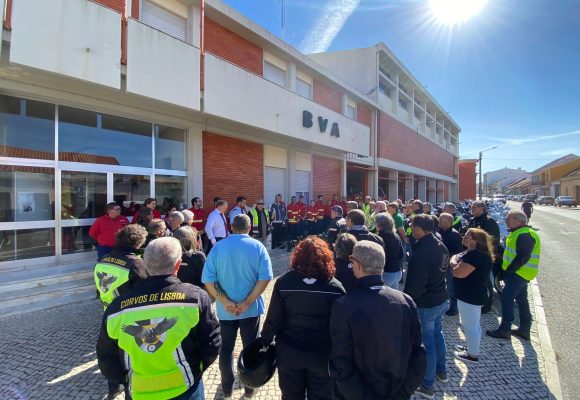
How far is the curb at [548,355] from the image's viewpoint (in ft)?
10.1

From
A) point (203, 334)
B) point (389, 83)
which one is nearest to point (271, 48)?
point (203, 334)

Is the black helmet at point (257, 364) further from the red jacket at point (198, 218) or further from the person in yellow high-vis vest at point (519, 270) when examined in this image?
the red jacket at point (198, 218)

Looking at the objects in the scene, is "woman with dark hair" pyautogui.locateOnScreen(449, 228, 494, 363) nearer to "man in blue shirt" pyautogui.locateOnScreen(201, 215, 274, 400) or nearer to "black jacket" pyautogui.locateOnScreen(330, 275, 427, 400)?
"black jacket" pyautogui.locateOnScreen(330, 275, 427, 400)

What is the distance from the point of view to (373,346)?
5.89 ft

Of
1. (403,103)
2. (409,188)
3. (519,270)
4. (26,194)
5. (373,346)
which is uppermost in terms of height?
(403,103)

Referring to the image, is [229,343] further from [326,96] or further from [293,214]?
[326,96]

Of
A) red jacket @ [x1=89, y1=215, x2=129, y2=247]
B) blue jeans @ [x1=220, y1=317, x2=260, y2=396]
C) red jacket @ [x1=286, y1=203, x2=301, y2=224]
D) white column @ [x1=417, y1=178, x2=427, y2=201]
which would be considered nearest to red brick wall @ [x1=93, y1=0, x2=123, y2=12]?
red jacket @ [x1=89, y1=215, x2=129, y2=247]

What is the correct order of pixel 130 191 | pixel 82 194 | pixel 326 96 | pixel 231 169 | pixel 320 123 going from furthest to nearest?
1. pixel 326 96
2. pixel 320 123
3. pixel 231 169
4. pixel 130 191
5. pixel 82 194

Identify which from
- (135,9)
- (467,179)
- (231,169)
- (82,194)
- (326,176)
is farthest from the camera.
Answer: (467,179)

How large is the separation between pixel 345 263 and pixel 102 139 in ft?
22.9

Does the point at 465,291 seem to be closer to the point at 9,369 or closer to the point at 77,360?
the point at 77,360

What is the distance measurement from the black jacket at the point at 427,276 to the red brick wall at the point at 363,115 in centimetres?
1535

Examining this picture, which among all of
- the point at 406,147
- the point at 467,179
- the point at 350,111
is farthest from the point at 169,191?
the point at 467,179

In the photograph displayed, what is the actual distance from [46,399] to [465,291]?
452 centimetres
